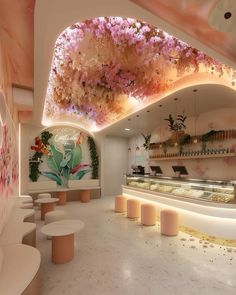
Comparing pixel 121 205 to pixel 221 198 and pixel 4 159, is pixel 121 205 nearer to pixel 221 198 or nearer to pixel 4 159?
pixel 221 198

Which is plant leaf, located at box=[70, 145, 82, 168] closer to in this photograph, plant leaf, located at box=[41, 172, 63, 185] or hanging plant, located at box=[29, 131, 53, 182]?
plant leaf, located at box=[41, 172, 63, 185]

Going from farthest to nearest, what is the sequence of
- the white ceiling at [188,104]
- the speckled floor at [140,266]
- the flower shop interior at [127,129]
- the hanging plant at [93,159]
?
1. the hanging plant at [93,159]
2. the white ceiling at [188,104]
3. the speckled floor at [140,266]
4. the flower shop interior at [127,129]

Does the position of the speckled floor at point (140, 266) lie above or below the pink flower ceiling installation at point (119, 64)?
below

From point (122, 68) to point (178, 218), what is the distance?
3.67m

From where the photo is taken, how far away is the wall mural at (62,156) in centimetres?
864

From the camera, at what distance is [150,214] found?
5.14m

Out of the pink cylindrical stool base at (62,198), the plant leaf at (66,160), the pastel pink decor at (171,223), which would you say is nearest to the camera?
the pastel pink decor at (171,223)

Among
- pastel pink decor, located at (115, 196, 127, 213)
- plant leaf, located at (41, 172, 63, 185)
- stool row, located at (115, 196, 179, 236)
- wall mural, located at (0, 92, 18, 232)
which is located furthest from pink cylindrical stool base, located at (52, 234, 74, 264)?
plant leaf, located at (41, 172, 63, 185)

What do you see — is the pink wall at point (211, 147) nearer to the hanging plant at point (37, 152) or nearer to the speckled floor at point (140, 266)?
the speckled floor at point (140, 266)

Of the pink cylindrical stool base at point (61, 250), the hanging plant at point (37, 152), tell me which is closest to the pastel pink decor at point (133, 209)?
the pink cylindrical stool base at point (61, 250)

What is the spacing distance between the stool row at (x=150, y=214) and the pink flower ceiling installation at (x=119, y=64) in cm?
303

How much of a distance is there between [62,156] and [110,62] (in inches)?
235

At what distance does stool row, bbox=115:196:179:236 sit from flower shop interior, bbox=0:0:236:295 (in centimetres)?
3

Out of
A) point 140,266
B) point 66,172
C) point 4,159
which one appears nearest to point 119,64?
point 4,159
